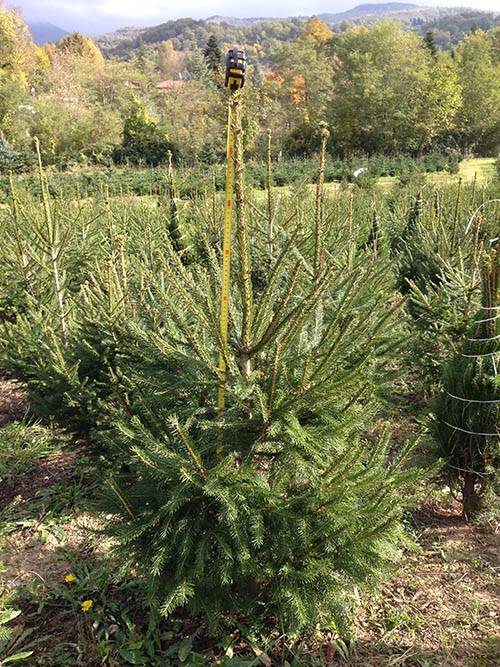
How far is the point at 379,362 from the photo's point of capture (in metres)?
3.44

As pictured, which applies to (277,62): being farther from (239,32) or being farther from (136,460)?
(239,32)

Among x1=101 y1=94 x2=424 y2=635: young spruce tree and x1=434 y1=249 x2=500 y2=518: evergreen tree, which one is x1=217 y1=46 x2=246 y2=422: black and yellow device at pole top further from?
x1=434 y1=249 x2=500 y2=518: evergreen tree

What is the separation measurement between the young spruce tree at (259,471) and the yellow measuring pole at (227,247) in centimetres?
5

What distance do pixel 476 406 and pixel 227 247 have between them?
2310mm

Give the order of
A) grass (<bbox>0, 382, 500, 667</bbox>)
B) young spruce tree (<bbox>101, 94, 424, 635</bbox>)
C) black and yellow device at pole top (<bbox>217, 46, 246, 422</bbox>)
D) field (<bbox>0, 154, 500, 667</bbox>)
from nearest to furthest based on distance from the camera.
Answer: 1. black and yellow device at pole top (<bbox>217, 46, 246, 422</bbox>)
2. young spruce tree (<bbox>101, 94, 424, 635</bbox>)
3. field (<bbox>0, 154, 500, 667</bbox>)
4. grass (<bbox>0, 382, 500, 667</bbox>)

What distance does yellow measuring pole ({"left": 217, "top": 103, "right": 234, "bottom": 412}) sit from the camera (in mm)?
1691

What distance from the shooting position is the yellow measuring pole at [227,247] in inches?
66.6

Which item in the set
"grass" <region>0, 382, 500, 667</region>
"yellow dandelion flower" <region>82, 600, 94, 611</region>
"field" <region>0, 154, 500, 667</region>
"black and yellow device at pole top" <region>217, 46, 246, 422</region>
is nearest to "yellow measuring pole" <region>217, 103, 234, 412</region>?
"black and yellow device at pole top" <region>217, 46, 246, 422</region>

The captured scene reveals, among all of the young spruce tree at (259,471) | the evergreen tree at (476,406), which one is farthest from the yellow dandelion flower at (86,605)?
the evergreen tree at (476,406)

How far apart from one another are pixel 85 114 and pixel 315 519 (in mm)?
41703

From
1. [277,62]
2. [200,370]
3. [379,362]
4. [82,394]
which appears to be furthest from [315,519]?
[277,62]

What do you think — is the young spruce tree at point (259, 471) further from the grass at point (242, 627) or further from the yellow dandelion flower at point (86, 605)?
the yellow dandelion flower at point (86, 605)

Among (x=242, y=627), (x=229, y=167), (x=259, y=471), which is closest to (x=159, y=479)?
(x=259, y=471)

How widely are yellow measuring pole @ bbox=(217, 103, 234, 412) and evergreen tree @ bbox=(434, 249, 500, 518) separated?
194cm
